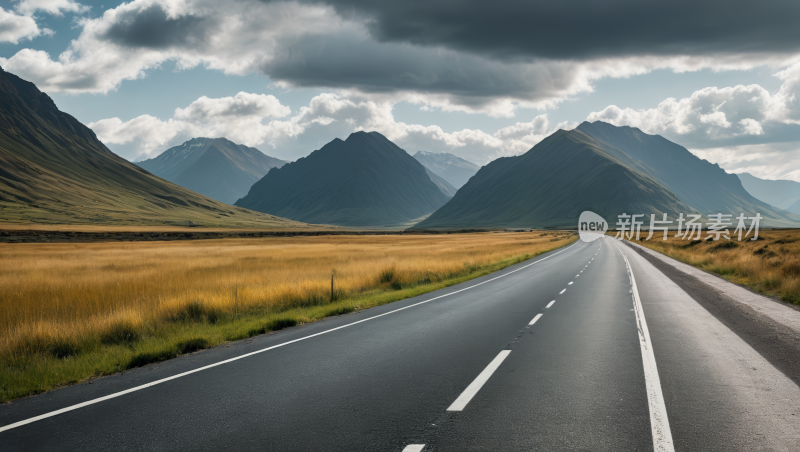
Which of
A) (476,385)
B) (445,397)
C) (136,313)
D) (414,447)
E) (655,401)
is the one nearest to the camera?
(414,447)

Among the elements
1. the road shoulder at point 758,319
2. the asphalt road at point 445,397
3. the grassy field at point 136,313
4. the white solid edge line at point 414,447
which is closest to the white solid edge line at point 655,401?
the asphalt road at point 445,397

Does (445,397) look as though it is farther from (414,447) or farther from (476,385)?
(414,447)

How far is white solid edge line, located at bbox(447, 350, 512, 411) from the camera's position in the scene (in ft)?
19.1

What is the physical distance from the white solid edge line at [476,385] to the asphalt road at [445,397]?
0.11 ft

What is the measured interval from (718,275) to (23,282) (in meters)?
34.4

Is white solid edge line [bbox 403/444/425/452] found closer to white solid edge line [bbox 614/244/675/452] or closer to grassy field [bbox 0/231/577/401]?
white solid edge line [bbox 614/244/675/452]

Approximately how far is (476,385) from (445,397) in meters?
0.69

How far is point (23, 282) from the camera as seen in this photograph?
19781 millimetres

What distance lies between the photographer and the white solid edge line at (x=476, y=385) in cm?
584

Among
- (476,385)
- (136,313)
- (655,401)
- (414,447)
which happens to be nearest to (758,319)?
(655,401)

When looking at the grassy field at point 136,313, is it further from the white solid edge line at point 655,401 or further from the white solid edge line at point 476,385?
Result: the white solid edge line at point 655,401

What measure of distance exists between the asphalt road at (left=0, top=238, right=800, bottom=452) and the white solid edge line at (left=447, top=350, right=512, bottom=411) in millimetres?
34

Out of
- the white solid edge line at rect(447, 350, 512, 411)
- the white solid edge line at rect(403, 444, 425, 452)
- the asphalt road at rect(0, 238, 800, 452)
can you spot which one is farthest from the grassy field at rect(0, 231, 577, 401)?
the white solid edge line at rect(447, 350, 512, 411)

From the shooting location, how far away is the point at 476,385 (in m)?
6.65
